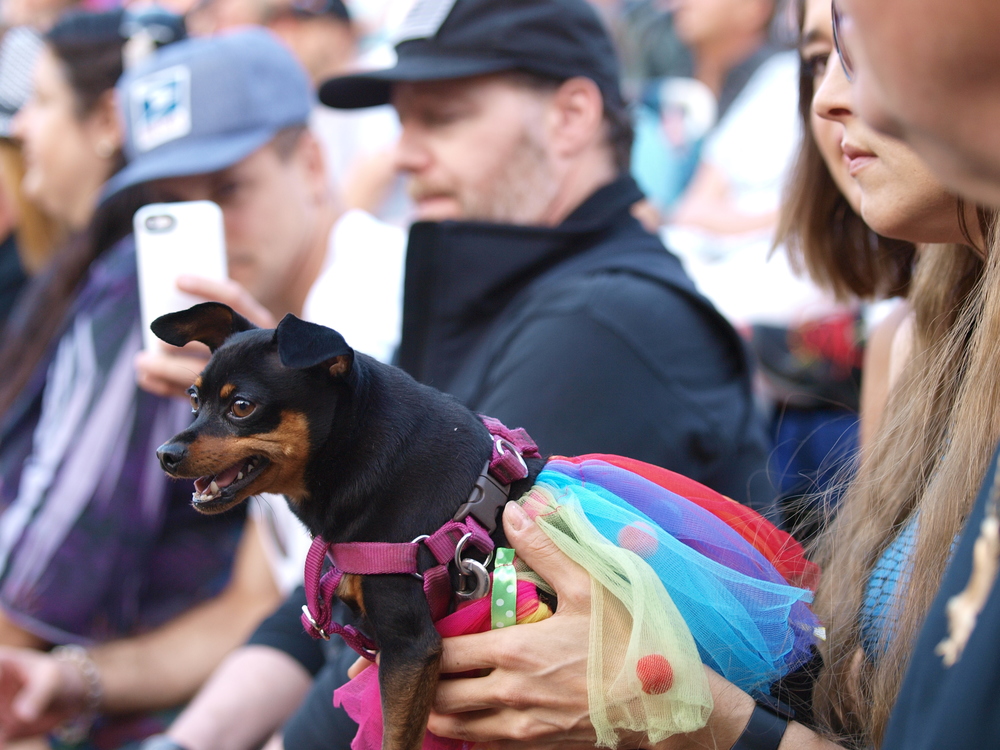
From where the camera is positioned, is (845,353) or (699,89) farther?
(699,89)

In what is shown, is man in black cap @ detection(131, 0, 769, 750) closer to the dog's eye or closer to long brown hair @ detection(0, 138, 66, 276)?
the dog's eye

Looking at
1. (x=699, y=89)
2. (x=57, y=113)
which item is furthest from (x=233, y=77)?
(x=699, y=89)

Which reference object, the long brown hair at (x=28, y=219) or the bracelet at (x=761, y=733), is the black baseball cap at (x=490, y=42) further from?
the long brown hair at (x=28, y=219)

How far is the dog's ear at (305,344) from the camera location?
3.19 feet

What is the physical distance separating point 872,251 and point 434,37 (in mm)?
1072

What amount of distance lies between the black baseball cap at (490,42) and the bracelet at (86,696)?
64.9 inches

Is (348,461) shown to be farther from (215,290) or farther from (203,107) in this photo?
(203,107)

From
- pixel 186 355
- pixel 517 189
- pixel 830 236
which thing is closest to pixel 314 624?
pixel 186 355

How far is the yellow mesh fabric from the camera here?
103 centimetres

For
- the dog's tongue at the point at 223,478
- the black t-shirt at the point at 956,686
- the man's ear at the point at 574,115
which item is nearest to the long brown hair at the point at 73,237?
the man's ear at the point at 574,115

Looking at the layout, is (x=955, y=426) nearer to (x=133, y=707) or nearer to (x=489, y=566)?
(x=489, y=566)

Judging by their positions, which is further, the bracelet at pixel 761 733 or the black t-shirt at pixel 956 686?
the bracelet at pixel 761 733

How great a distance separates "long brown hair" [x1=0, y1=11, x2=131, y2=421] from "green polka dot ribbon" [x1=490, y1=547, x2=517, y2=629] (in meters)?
2.09

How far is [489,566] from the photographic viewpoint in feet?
3.59
